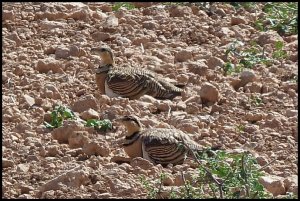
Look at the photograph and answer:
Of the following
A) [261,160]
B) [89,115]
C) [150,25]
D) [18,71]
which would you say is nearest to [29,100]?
[89,115]

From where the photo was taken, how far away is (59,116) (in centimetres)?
995

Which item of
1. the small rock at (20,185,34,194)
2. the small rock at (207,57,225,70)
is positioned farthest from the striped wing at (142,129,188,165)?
the small rock at (207,57,225,70)

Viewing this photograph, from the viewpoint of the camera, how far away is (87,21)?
12398mm

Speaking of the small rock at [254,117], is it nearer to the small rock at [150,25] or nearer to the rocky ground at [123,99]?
the rocky ground at [123,99]

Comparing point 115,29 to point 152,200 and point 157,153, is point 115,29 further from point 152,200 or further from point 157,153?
point 152,200

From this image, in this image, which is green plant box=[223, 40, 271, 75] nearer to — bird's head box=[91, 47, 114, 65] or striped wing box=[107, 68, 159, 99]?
striped wing box=[107, 68, 159, 99]

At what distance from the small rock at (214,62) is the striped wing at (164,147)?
1.85 meters

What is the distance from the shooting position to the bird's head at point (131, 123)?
9.54 m

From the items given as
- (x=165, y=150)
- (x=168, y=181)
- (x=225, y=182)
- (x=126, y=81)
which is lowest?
(x=126, y=81)

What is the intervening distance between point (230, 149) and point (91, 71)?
260cm

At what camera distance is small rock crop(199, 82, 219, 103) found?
10359 mm

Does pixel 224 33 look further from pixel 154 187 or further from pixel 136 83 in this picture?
pixel 154 187

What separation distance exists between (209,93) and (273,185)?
2.27m

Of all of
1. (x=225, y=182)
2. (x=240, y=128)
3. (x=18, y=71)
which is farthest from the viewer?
(x=18, y=71)
